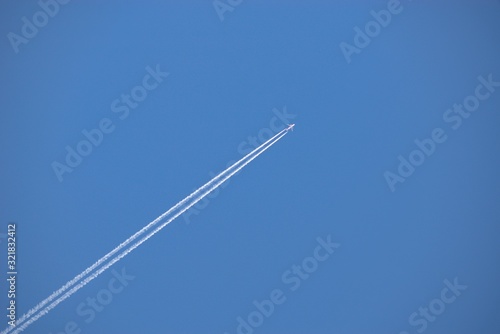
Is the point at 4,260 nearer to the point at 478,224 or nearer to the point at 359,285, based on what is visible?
the point at 359,285

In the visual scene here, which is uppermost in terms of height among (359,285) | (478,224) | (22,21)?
(22,21)

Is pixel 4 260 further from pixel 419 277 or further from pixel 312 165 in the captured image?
pixel 419 277

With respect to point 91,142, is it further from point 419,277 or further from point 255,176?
point 419,277

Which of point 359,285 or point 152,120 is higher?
point 152,120

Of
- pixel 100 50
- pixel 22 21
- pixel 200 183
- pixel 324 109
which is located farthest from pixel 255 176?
pixel 22 21

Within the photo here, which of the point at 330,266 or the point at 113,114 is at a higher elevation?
the point at 113,114

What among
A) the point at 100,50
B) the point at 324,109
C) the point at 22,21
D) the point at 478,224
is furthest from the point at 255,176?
the point at 22,21

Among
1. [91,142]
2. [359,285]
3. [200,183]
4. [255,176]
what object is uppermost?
[91,142]

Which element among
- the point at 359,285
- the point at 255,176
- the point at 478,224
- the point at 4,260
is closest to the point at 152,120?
the point at 255,176
